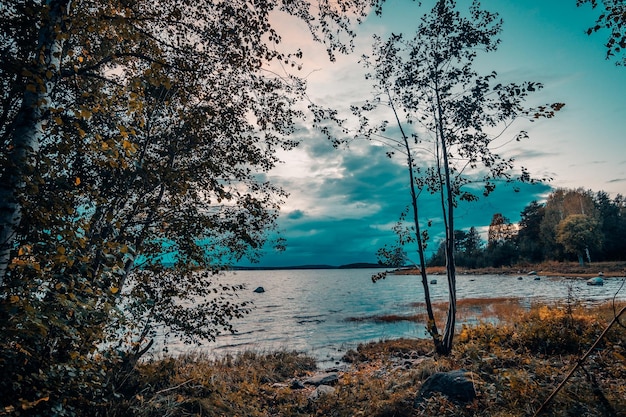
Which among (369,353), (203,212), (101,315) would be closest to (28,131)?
(101,315)

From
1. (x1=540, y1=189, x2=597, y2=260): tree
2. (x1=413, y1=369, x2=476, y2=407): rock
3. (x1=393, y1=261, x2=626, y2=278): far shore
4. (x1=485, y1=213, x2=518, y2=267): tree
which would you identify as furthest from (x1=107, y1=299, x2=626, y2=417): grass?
(x1=485, y1=213, x2=518, y2=267): tree

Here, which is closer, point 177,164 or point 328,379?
point 177,164

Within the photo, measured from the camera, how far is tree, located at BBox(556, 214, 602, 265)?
58688mm

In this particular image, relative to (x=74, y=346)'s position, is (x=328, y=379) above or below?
below

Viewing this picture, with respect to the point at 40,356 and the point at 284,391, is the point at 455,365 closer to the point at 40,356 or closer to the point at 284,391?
the point at 284,391

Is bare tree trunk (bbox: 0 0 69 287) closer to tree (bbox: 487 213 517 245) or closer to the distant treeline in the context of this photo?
the distant treeline

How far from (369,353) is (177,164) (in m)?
14.9

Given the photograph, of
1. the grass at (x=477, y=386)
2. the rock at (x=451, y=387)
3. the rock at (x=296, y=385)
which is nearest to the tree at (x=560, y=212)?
the grass at (x=477, y=386)

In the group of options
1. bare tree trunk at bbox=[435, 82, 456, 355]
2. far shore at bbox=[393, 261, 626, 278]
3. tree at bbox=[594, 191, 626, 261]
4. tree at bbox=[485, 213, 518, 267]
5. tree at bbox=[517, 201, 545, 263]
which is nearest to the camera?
bare tree trunk at bbox=[435, 82, 456, 355]

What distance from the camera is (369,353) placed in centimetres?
1811

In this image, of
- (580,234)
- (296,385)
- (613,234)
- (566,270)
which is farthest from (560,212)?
(296,385)

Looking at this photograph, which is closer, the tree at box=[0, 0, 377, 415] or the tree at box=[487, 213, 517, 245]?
the tree at box=[0, 0, 377, 415]

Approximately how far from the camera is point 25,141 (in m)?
3.73

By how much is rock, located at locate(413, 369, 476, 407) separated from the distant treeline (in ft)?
129
